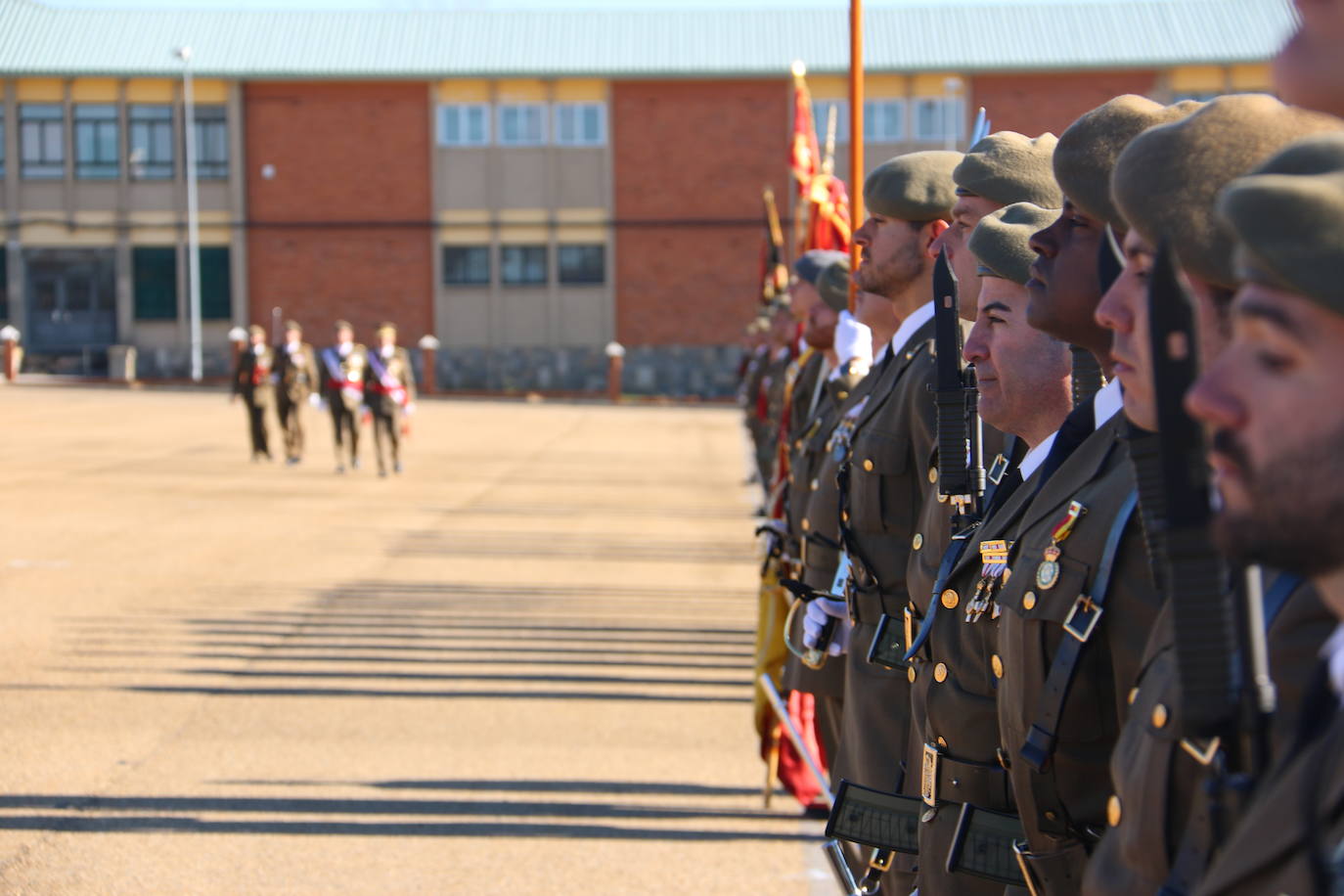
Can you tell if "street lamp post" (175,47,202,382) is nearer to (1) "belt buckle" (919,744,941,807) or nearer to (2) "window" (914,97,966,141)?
(2) "window" (914,97,966,141)

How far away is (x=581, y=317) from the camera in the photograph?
140 feet

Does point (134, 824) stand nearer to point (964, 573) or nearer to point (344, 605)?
point (964, 573)

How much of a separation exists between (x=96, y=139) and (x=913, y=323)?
4228 cm

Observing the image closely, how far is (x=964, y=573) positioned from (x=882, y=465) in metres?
1.32

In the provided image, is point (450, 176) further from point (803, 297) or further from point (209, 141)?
point (803, 297)

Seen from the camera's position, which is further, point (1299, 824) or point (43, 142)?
point (43, 142)

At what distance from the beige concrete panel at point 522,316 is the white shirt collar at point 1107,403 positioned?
133 ft

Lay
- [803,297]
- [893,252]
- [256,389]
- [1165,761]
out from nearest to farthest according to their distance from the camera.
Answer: [1165,761] < [893,252] < [803,297] < [256,389]

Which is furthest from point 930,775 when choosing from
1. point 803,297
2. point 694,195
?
point 694,195

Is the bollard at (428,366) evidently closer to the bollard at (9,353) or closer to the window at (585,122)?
the window at (585,122)

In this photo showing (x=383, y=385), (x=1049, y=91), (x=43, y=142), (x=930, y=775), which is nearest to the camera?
(x=930, y=775)

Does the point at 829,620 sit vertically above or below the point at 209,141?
below

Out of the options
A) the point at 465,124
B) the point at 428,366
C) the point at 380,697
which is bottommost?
the point at 380,697

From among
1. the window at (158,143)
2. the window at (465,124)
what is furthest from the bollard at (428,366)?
the window at (158,143)
